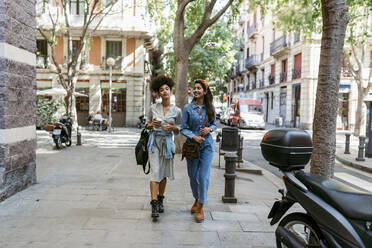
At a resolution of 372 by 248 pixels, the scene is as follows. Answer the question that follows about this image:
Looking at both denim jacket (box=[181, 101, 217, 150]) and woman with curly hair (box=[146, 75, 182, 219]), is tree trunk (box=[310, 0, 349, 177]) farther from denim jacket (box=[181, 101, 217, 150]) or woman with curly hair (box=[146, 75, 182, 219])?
woman with curly hair (box=[146, 75, 182, 219])

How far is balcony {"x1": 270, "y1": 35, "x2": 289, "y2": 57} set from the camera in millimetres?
29234

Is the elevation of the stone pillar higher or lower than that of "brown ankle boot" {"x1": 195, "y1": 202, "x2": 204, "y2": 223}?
higher

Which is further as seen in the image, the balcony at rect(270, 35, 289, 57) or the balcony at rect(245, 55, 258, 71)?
the balcony at rect(245, 55, 258, 71)

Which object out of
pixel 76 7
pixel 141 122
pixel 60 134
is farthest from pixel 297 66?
pixel 60 134

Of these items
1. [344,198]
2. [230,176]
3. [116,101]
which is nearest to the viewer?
[344,198]

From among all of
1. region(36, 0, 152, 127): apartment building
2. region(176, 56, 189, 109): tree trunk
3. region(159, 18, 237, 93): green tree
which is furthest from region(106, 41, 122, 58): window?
region(176, 56, 189, 109): tree trunk

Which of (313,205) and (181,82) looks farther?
(181,82)

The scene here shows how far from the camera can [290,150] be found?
9.15 ft

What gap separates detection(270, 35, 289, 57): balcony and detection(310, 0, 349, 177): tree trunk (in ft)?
83.0

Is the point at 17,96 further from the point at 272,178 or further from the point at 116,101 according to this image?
the point at 116,101

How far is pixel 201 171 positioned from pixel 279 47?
92.3 feet

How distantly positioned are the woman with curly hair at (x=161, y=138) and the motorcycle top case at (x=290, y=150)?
5.49 ft

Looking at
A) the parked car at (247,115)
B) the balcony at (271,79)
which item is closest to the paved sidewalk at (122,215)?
the parked car at (247,115)

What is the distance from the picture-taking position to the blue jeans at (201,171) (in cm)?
428
